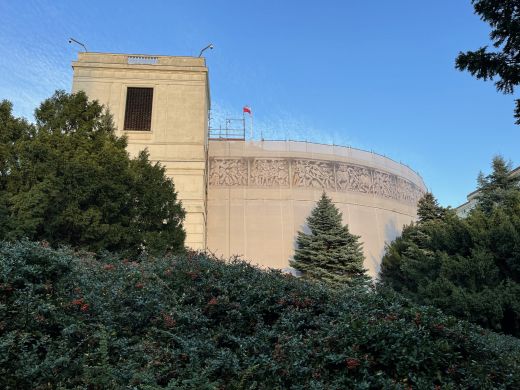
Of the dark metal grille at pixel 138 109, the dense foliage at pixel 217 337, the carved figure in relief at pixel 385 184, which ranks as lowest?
the dense foliage at pixel 217 337

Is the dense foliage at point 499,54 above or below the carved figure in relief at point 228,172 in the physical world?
below

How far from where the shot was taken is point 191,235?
19922 mm

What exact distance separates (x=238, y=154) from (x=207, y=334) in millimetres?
20464

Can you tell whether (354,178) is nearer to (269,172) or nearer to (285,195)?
(285,195)

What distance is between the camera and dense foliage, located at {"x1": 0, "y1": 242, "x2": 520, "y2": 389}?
11.9 feet

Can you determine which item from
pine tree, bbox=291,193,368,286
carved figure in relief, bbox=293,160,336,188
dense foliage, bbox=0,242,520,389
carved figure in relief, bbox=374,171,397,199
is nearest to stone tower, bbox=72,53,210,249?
pine tree, bbox=291,193,368,286

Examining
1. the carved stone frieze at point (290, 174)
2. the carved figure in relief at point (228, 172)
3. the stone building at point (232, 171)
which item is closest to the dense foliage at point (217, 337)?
the stone building at point (232, 171)

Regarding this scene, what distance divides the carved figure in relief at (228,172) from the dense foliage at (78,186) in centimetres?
→ 977

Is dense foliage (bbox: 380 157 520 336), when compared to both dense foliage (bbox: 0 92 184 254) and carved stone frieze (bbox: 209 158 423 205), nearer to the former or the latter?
dense foliage (bbox: 0 92 184 254)

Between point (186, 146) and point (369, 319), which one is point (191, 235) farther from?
point (369, 319)

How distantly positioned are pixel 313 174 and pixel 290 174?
4.21ft

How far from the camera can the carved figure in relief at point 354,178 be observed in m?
25.1

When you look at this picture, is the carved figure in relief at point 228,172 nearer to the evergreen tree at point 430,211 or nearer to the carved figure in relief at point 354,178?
the carved figure in relief at point 354,178

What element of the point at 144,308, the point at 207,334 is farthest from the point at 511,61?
the point at 144,308
